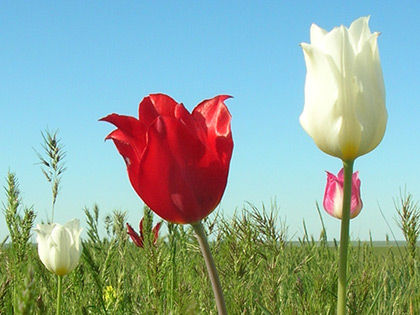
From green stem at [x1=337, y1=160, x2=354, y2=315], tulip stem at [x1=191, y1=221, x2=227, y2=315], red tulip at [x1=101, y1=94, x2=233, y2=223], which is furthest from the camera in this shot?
red tulip at [x1=101, y1=94, x2=233, y2=223]

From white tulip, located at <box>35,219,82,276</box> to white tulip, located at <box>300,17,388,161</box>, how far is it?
1.36 meters

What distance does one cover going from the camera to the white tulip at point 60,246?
2.06 meters

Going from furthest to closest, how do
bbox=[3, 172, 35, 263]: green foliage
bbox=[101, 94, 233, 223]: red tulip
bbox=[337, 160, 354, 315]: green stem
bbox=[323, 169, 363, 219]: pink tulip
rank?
bbox=[323, 169, 363, 219]: pink tulip → bbox=[3, 172, 35, 263]: green foliage → bbox=[101, 94, 233, 223]: red tulip → bbox=[337, 160, 354, 315]: green stem

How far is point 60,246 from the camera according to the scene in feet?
6.93

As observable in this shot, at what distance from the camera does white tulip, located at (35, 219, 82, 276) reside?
2057mm

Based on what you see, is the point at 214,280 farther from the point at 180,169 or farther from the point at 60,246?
the point at 60,246

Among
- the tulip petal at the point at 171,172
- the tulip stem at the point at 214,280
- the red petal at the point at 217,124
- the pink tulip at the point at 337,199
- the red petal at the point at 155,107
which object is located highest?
the pink tulip at the point at 337,199

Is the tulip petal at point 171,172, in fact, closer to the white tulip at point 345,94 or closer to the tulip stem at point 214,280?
the tulip stem at point 214,280

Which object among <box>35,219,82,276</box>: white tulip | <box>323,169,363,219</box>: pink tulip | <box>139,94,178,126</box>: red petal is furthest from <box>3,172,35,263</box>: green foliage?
<box>323,169,363,219</box>: pink tulip

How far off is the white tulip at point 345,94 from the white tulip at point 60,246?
4.48ft

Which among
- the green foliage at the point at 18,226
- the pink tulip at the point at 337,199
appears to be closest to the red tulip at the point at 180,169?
the green foliage at the point at 18,226

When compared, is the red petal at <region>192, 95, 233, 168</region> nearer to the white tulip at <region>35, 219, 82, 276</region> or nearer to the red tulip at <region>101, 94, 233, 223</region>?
the red tulip at <region>101, 94, 233, 223</region>

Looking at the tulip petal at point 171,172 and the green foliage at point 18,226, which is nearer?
the tulip petal at point 171,172

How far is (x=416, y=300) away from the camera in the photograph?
207 centimetres
